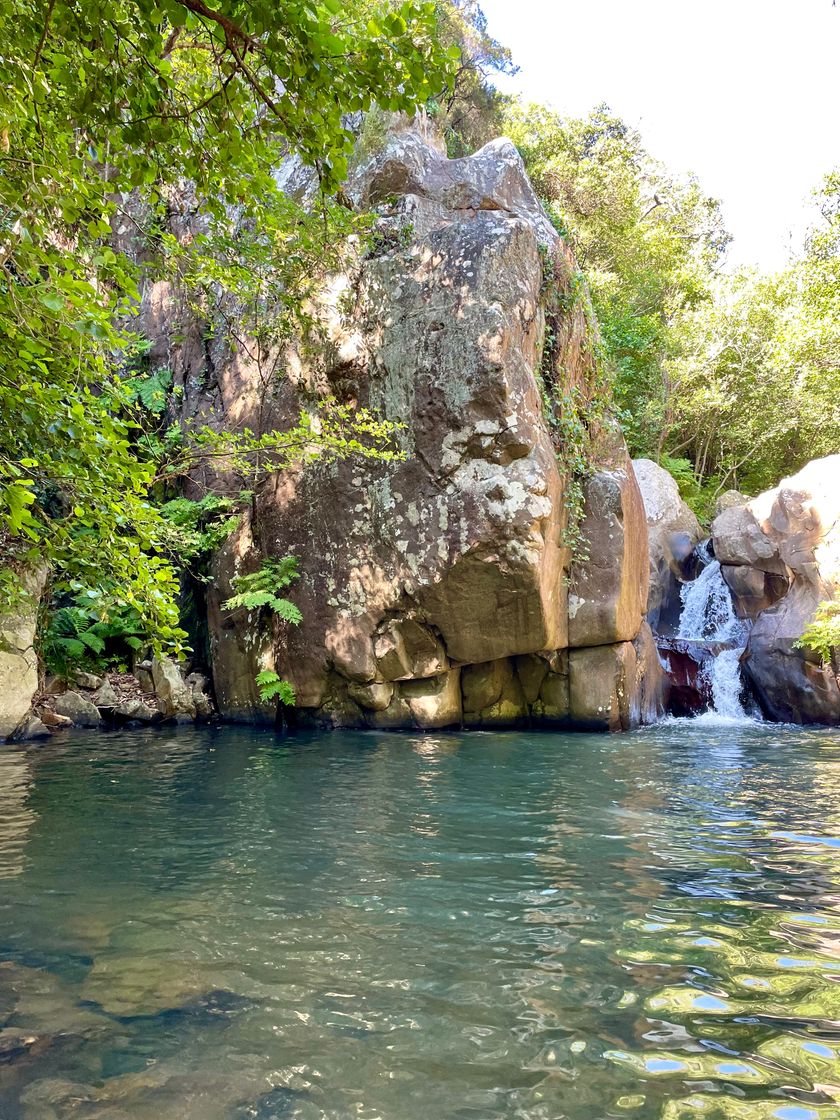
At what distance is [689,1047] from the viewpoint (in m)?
2.49

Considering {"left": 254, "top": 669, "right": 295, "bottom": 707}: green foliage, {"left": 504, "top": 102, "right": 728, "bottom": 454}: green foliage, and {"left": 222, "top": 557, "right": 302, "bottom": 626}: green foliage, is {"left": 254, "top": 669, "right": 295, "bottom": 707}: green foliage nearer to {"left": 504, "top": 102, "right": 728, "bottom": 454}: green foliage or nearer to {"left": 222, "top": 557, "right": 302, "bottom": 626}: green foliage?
{"left": 222, "top": 557, "right": 302, "bottom": 626}: green foliage

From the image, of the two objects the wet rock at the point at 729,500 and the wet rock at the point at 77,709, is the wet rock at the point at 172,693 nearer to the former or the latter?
the wet rock at the point at 77,709

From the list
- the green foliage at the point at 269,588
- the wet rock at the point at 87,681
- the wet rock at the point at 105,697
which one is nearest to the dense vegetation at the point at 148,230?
the wet rock at the point at 87,681

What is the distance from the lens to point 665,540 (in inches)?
780

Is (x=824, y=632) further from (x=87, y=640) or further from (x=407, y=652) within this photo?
(x=87, y=640)

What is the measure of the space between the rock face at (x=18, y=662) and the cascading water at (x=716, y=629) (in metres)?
12.4

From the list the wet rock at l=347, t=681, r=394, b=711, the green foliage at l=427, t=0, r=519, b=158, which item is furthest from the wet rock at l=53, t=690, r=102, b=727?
the green foliage at l=427, t=0, r=519, b=158

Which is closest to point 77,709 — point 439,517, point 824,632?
point 439,517

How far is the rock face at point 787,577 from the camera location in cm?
1380

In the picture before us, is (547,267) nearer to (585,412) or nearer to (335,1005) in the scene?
(585,412)

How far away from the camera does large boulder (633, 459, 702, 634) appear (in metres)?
18.7

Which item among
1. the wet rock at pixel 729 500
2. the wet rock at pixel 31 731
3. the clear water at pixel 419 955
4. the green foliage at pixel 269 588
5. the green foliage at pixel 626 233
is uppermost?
the green foliage at pixel 626 233

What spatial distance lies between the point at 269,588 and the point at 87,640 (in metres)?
3.51

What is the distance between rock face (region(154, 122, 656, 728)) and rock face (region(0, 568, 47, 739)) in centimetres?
314
